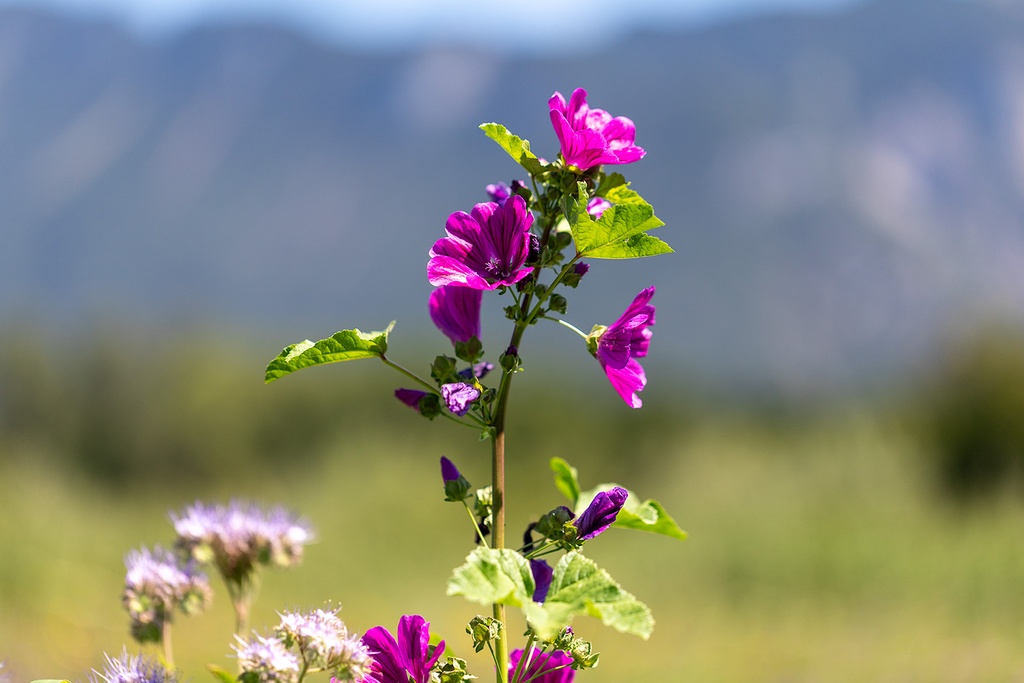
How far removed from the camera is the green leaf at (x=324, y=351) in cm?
112

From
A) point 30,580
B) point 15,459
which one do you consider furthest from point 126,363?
point 30,580

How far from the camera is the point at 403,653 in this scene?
1231mm

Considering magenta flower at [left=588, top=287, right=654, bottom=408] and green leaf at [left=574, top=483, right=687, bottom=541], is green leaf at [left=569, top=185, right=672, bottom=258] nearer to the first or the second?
magenta flower at [left=588, top=287, right=654, bottom=408]

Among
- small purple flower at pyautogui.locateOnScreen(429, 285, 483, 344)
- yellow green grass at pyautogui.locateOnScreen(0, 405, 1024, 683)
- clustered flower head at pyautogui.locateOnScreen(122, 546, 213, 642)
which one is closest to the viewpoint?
small purple flower at pyautogui.locateOnScreen(429, 285, 483, 344)

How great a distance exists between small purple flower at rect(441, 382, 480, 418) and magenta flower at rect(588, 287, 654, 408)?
8.1 inches

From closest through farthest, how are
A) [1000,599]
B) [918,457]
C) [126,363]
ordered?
[1000,599] < [918,457] < [126,363]

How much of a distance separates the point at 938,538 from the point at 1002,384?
364 cm

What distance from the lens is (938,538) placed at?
8383 millimetres

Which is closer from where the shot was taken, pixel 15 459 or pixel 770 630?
pixel 770 630

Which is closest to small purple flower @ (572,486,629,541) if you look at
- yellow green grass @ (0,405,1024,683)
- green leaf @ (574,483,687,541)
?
green leaf @ (574,483,687,541)

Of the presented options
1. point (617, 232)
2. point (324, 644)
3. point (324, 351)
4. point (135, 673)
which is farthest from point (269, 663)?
point (617, 232)

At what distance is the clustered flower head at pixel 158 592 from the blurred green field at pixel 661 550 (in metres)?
1.51

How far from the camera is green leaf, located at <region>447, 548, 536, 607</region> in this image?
3.00ft

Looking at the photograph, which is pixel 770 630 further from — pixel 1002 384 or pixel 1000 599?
pixel 1002 384
